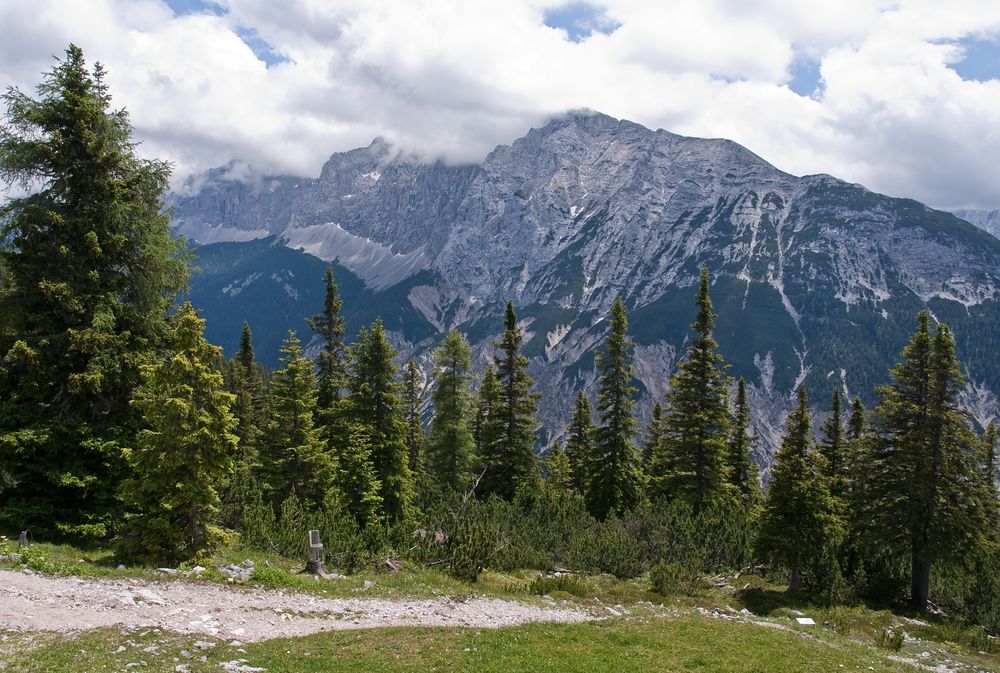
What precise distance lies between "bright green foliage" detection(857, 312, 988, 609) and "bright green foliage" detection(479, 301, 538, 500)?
20262 mm

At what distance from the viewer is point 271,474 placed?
115 ft

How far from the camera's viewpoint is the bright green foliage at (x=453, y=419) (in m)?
46.6

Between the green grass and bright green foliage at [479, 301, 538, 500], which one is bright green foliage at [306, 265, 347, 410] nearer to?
bright green foliage at [479, 301, 538, 500]

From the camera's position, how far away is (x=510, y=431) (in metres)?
45.3

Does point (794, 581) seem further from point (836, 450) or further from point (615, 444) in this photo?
point (836, 450)

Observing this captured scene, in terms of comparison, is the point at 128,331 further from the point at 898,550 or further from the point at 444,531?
the point at 898,550

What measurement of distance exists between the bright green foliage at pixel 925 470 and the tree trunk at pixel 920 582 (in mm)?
41

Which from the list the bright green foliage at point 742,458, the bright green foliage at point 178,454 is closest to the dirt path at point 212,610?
the bright green foliage at point 178,454

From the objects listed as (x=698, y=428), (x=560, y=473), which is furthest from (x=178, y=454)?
(x=560, y=473)

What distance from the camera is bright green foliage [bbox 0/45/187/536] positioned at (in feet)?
69.4

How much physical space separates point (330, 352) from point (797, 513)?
30998 mm

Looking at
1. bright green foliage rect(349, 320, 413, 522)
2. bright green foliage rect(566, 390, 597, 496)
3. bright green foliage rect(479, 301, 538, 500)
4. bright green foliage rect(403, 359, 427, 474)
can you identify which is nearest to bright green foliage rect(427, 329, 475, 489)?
bright green foliage rect(479, 301, 538, 500)

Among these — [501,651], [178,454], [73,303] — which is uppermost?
[73,303]

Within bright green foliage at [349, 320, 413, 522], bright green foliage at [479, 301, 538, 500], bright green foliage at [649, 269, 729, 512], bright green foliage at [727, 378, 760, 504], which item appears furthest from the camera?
bright green foliage at [727, 378, 760, 504]
